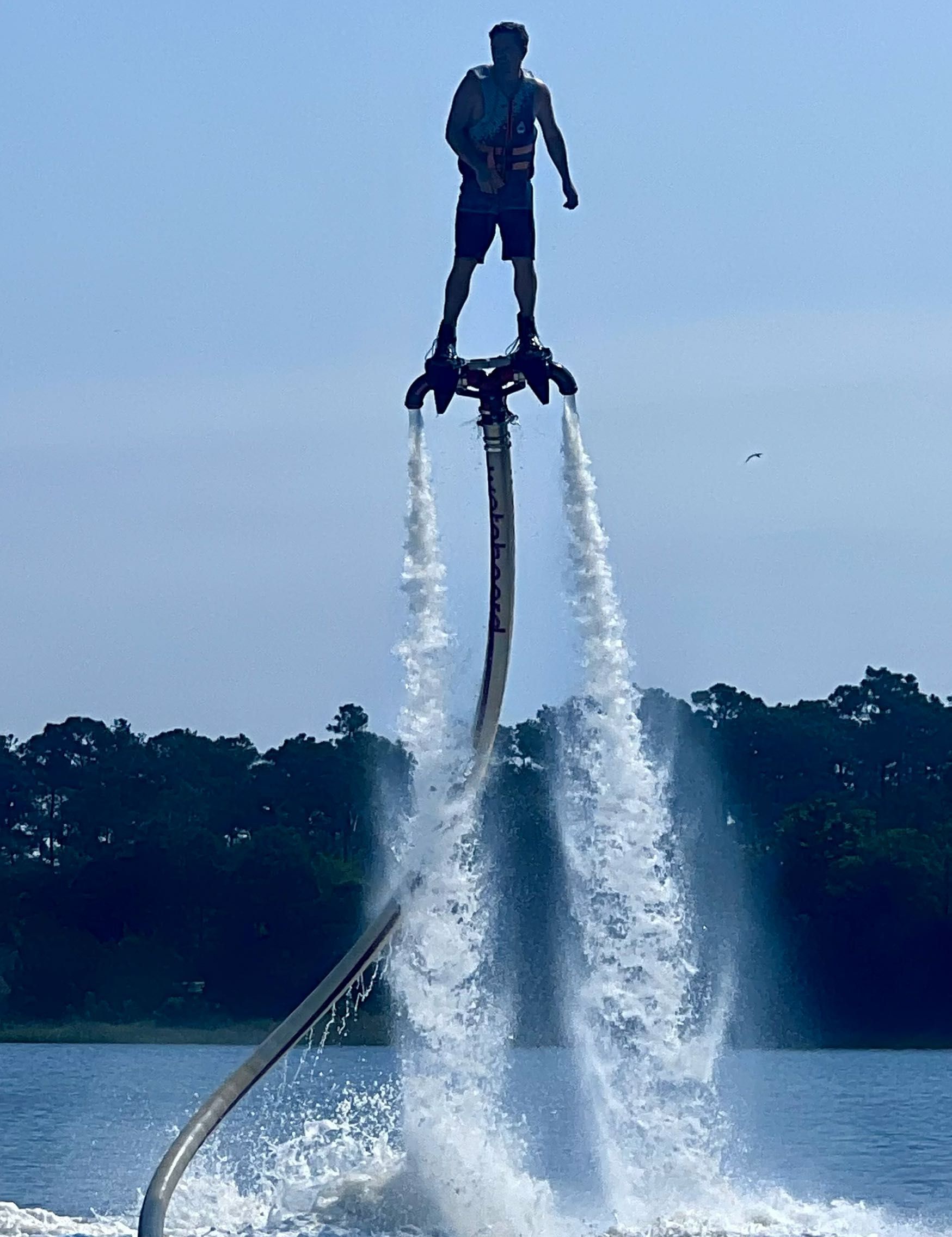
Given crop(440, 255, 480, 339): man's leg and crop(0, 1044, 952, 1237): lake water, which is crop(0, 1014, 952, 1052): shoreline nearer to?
crop(0, 1044, 952, 1237): lake water

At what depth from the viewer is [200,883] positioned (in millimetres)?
78125

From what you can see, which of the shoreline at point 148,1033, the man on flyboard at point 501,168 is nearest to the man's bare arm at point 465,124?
the man on flyboard at point 501,168

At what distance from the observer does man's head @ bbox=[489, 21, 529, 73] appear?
2753cm

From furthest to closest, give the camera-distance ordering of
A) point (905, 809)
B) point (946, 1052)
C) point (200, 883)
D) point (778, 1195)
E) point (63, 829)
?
point (63, 829) → point (905, 809) → point (200, 883) → point (946, 1052) → point (778, 1195)

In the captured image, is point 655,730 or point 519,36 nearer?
point 519,36

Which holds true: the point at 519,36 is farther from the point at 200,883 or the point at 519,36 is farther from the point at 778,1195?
the point at 200,883

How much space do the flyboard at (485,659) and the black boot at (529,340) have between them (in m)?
0.03

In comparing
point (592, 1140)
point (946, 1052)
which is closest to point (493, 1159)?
point (592, 1140)

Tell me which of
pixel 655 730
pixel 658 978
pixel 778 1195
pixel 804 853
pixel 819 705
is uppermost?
pixel 819 705

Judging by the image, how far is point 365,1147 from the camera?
33000mm

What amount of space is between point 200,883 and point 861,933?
19341 mm

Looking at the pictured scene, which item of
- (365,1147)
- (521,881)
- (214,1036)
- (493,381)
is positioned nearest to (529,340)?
(493,381)

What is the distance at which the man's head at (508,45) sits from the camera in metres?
27.5

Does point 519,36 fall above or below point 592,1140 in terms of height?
above
